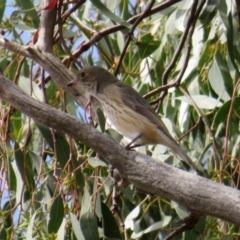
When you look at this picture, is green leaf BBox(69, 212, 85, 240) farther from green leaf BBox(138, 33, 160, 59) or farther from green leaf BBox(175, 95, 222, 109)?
green leaf BBox(138, 33, 160, 59)

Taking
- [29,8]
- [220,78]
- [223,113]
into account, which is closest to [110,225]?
[223,113]

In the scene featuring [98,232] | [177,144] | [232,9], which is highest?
[232,9]

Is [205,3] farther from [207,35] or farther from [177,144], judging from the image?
[177,144]

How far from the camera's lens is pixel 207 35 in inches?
184

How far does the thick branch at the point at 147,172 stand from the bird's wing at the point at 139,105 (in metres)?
0.99

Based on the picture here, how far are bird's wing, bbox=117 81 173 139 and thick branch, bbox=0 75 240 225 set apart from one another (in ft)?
3.25

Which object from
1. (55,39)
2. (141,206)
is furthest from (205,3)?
(141,206)

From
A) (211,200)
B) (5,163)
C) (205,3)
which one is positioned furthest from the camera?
(205,3)

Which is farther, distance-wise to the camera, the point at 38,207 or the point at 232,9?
the point at 232,9

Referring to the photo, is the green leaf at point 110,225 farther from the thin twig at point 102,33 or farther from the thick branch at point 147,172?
the thin twig at point 102,33

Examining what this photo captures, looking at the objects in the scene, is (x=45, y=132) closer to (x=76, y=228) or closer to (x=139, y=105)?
(x=76, y=228)

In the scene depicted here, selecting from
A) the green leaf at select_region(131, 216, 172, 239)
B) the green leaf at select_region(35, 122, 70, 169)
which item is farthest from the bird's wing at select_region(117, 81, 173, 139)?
the green leaf at select_region(35, 122, 70, 169)

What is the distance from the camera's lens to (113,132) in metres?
3.99

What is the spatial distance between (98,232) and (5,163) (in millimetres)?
629
